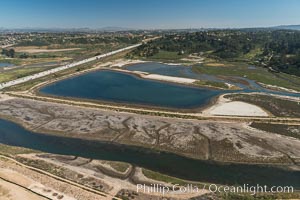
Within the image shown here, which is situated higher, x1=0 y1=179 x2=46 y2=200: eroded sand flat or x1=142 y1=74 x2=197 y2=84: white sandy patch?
x1=142 y1=74 x2=197 y2=84: white sandy patch

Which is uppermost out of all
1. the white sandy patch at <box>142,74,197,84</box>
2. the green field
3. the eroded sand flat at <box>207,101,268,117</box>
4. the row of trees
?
the row of trees

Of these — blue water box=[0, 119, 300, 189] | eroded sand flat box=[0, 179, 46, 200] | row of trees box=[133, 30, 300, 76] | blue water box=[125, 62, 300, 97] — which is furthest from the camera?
row of trees box=[133, 30, 300, 76]

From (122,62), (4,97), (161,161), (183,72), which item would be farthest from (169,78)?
(161,161)

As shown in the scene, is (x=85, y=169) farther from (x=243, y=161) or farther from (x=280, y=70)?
(x=280, y=70)

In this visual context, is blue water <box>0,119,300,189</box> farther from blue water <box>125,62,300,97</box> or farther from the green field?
the green field

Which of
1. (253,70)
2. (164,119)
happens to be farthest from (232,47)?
(164,119)

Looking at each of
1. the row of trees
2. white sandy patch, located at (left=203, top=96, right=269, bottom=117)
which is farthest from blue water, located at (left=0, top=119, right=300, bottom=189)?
the row of trees

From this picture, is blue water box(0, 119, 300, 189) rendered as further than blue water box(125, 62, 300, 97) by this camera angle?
No

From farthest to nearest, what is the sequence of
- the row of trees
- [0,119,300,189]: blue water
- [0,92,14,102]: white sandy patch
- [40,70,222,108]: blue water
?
1. the row of trees
2. [0,92,14,102]: white sandy patch
3. [40,70,222,108]: blue water
4. [0,119,300,189]: blue water
